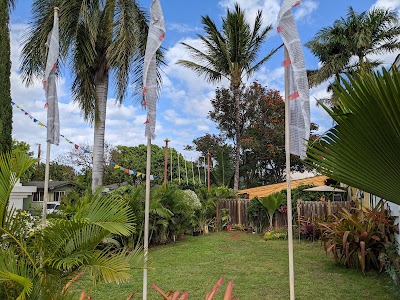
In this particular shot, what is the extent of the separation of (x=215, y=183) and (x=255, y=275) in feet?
50.9

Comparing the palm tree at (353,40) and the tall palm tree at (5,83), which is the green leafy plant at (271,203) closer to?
the tall palm tree at (5,83)

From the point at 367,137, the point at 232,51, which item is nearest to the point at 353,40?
the point at 232,51

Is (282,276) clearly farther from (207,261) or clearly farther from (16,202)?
(16,202)

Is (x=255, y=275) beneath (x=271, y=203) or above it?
beneath

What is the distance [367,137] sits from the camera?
2.06 meters

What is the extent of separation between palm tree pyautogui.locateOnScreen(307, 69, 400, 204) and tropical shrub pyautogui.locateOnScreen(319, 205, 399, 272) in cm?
467

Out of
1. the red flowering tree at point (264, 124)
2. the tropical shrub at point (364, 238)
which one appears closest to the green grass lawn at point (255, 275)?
the tropical shrub at point (364, 238)

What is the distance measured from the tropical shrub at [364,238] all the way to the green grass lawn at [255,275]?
264 mm

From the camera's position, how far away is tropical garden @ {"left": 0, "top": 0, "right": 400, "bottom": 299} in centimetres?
234

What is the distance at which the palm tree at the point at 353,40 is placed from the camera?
74.0 ft

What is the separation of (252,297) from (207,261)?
317cm

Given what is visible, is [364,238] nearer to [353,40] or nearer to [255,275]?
[255,275]

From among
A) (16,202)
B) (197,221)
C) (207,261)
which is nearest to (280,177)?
(197,221)

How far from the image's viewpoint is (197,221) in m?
14.7
